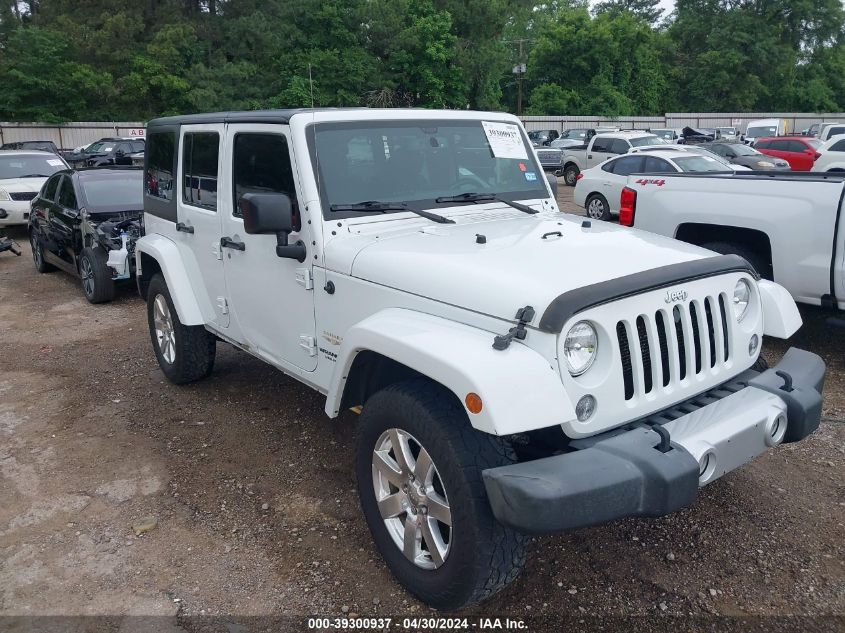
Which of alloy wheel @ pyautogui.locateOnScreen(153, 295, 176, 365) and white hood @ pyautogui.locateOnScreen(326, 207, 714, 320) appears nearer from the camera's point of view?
white hood @ pyautogui.locateOnScreen(326, 207, 714, 320)

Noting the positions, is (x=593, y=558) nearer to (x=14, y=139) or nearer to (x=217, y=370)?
(x=217, y=370)

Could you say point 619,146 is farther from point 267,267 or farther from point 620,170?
point 267,267

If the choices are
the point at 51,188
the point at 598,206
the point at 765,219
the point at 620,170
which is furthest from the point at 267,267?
the point at 620,170

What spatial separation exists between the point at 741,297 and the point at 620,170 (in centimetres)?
1198

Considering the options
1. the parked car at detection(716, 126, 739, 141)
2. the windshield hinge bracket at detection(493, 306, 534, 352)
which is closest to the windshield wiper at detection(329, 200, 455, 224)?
the windshield hinge bracket at detection(493, 306, 534, 352)

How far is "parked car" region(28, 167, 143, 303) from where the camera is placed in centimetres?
879

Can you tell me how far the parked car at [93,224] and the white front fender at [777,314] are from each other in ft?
23.1

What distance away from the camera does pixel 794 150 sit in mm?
22266

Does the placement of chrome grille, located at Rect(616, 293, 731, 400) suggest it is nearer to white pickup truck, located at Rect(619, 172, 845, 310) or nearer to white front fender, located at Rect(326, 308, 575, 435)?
white front fender, located at Rect(326, 308, 575, 435)

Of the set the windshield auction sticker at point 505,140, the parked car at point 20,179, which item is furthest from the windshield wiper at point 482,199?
the parked car at point 20,179

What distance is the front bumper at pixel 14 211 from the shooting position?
44.6ft

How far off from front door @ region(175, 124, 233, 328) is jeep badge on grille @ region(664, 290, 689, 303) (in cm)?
287

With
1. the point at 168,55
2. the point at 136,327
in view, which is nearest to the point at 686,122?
the point at 168,55

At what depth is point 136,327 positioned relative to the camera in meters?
7.96
